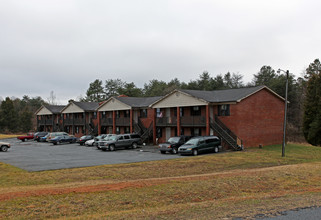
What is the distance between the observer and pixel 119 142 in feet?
124

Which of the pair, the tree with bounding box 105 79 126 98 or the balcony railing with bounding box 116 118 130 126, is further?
the tree with bounding box 105 79 126 98

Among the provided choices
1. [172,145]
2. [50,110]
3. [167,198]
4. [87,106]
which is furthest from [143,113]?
[167,198]

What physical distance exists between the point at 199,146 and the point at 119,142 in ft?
37.6

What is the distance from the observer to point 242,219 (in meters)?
8.23

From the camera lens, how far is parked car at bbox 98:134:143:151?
120ft

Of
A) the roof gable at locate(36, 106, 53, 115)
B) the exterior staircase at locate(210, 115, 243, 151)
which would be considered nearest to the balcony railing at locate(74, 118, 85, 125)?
the roof gable at locate(36, 106, 53, 115)

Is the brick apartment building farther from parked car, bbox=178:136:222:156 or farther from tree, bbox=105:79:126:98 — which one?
tree, bbox=105:79:126:98

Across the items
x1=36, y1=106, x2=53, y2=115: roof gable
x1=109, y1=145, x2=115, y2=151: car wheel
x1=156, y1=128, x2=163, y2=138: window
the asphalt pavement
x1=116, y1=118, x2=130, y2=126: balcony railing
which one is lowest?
x1=109, y1=145, x2=115, y2=151: car wheel

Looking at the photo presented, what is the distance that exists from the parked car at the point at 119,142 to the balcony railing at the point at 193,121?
630 centimetres

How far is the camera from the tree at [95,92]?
110312 mm

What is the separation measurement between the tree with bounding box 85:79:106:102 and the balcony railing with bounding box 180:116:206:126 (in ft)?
247

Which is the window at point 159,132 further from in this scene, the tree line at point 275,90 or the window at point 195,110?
the tree line at point 275,90

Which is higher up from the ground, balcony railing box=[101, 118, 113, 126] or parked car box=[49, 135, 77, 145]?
balcony railing box=[101, 118, 113, 126]

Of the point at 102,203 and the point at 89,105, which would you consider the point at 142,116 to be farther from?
the point at 102,203
